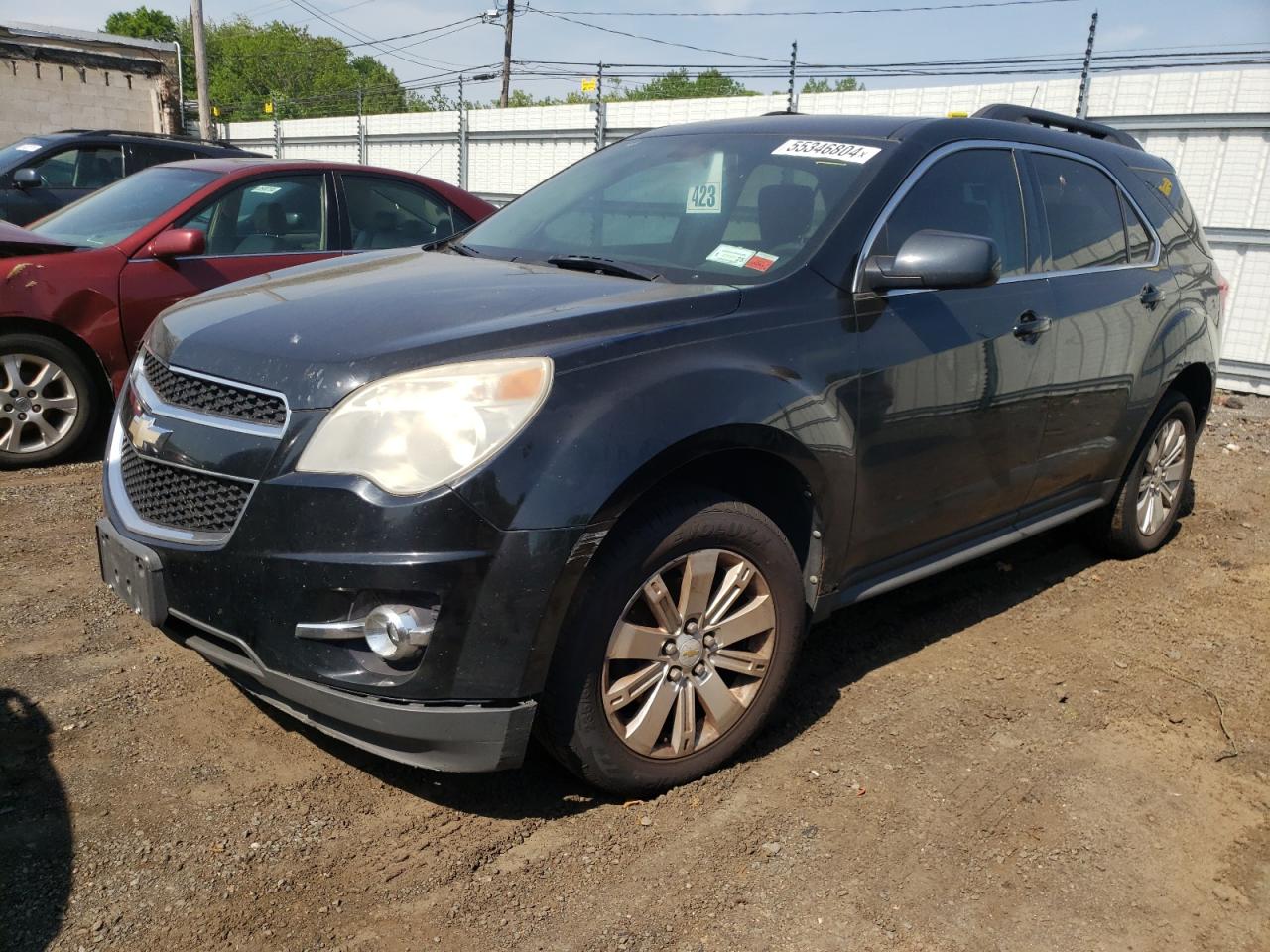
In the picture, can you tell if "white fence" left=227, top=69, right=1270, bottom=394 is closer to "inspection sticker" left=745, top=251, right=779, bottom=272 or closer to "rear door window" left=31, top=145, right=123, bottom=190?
"rear door window" left=31, top=145, right=123, bottom=190

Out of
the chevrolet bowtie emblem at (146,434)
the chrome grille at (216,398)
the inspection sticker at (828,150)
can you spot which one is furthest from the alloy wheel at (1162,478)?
the chevrolet bowtie emblem at (146,434)

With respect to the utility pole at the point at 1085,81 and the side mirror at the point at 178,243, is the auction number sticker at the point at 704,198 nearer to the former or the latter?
the side mirror at the point at 178,243

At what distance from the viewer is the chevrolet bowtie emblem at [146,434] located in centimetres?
269

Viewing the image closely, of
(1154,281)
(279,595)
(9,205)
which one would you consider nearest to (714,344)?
(279,595)

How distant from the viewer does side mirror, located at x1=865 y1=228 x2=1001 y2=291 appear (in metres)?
3.07

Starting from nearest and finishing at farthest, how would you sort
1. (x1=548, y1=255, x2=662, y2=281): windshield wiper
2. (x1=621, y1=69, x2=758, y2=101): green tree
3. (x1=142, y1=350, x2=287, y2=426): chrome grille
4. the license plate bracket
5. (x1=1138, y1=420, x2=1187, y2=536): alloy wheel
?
(x1=142, y1=350, x2=287, y2=426): chrome grille
the license plate bracket
(x1=548, y1=255, x2=662, y2=281): windshield wiper
(x1=1138, y1=420, x2=1187, y2=536): alloy wheel
(x1=621, y1=69, x2=758, y2=101): green tree

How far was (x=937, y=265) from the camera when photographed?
307 cm

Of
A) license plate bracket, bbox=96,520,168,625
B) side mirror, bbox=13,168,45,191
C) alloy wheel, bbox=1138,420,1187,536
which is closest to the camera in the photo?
license plate bracket, bbox=96,520,168,625

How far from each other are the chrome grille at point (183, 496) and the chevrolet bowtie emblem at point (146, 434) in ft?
0.11

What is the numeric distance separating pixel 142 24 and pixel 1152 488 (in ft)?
286

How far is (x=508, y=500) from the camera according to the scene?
233 centimetres

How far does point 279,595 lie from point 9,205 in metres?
7.90

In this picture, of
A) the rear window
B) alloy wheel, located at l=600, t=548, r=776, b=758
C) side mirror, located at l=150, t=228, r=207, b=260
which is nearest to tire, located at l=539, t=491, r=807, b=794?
alloy wheel, located at l=600, t=548, r=776, b=758

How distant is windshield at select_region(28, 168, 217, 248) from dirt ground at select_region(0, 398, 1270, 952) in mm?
2639
